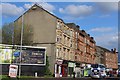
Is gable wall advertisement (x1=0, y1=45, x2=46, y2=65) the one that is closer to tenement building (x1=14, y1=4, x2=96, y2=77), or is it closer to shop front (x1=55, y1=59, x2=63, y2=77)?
tenement building (x1=14, y1=4, x2=96, y2=77)

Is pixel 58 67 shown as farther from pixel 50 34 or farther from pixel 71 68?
pixel 71 68

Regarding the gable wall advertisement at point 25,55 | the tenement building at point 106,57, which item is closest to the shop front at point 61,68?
the gable wall advertisement at point 25,55

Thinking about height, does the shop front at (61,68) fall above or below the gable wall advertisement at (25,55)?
below

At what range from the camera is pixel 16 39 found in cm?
6397

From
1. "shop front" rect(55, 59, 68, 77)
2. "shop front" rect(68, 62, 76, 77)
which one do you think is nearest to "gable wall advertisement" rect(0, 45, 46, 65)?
"shop front" rect(55, 59, 68, 77)

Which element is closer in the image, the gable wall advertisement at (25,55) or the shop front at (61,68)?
the gable wall advertisement at (25,55)

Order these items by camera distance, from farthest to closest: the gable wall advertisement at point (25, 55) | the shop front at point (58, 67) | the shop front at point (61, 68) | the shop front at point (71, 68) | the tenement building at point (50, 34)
→ the shop front at point (71, 68)
the tenement building at point (50, 34)
the shop front at point (61, 68)
the shop front at point (58, 67)
the gable wall advertisement at point (25, 55)

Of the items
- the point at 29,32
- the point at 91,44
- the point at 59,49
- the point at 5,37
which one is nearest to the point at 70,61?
the point at 59,49

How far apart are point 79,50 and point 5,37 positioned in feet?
91.2

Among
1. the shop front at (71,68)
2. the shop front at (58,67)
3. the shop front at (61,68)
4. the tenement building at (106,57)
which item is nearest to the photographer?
the shop front at (58,67)

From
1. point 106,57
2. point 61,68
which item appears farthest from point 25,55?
point 106,57

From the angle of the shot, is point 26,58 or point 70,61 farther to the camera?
point 70,61

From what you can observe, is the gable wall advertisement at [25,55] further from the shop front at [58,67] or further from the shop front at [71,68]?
the shop front at [71,68]

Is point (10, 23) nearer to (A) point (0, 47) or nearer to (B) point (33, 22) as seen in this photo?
(B) point (33, 22)
